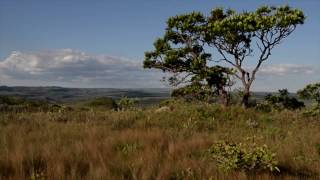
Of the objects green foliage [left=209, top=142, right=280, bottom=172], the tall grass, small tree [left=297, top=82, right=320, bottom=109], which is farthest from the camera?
small tree [left=297, top=82, right=320, bottom=109]

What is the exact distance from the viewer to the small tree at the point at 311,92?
2406 cm

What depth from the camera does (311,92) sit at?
80.2 feet

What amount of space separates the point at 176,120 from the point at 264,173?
8842 mm

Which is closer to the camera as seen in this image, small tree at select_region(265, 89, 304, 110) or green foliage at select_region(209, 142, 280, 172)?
green foliage at select_region(209, 142, 280, 172)

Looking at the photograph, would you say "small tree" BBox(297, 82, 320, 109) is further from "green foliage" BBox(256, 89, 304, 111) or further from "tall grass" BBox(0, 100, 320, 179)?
"tall grass" BBox(0, 100, 320, 179)

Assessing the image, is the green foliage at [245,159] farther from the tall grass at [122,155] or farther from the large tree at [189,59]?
the large tree at [189,59]

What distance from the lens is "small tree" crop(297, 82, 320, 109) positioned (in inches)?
947

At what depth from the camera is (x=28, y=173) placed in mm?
6555

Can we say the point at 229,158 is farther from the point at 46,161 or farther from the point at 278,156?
the point at 46,161

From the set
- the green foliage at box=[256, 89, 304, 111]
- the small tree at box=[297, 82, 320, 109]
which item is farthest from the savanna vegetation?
the green foliage at box=[256, 89, 304, 111]

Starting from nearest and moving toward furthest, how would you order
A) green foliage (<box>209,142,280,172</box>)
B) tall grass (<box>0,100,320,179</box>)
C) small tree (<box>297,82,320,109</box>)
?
tall grass (<box>0,100,320,179</box>) → green foliage (<box>209,142,280,172</box>) → small tree (<box>297,82,320,109</box>)

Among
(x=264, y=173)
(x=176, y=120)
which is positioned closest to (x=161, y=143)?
(x=264, y=173)

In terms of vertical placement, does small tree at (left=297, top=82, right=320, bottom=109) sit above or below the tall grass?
above

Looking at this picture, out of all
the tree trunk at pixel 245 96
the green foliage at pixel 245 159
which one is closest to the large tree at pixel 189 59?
the tree trunk at pixel 245 96
